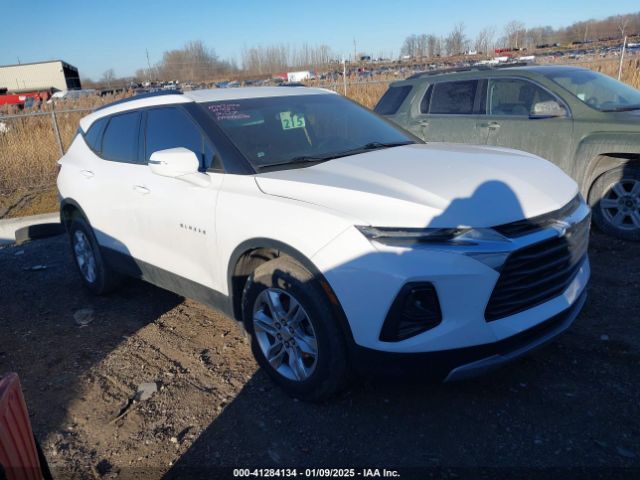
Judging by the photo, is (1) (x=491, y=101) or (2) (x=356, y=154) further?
(1) (x=491, y=101)

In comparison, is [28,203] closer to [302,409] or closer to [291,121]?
[291,121]

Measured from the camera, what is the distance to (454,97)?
6836 millimetres

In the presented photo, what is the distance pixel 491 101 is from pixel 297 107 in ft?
11.5

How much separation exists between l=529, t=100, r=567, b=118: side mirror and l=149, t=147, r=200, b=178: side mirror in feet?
14.1

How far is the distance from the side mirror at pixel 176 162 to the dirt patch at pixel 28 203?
23.7 feet

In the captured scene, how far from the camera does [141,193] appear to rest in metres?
3.94

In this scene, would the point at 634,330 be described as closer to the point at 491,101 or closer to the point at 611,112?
the point at 611,112

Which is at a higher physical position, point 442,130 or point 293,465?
point 442,130

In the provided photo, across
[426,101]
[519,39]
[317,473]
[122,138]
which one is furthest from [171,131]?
[519,39]

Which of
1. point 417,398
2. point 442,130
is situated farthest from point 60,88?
point 417,398

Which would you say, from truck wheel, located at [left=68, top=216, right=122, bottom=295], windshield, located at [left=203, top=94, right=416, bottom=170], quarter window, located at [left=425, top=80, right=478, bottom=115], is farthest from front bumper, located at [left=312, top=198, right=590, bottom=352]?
quarter window, located at [left=425, top=80, right=478, bottom=115]

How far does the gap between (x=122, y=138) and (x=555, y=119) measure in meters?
4.58

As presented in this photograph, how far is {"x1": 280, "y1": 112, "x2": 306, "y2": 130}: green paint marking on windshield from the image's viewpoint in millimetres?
3783

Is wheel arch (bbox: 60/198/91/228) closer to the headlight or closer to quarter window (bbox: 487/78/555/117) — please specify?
the headlight
